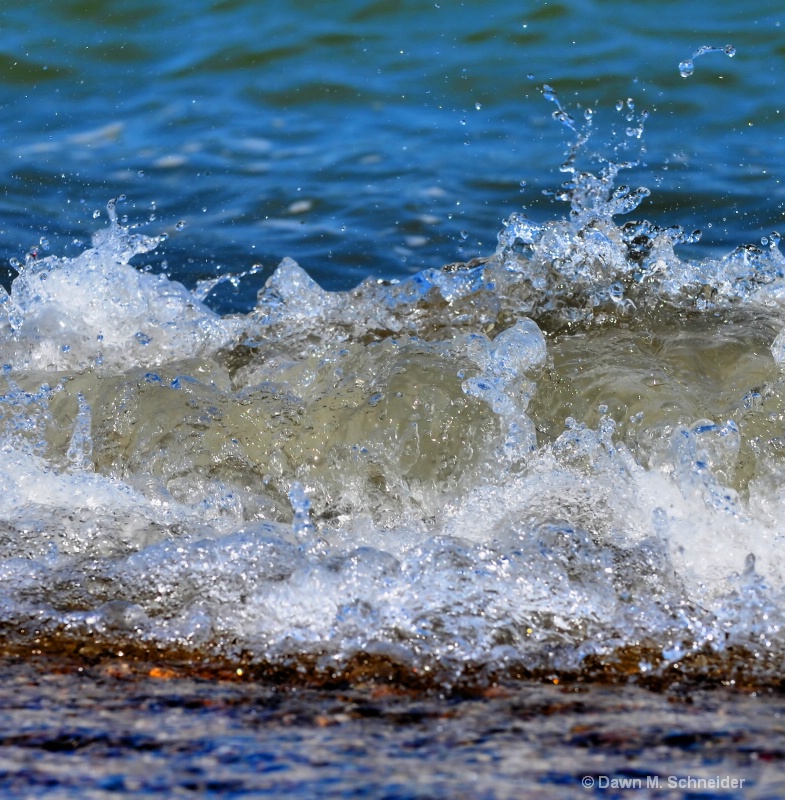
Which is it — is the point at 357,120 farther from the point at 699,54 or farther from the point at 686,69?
the point at 699,54

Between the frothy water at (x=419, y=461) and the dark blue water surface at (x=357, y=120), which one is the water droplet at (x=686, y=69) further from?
the frothy water at (x=419, y=461)

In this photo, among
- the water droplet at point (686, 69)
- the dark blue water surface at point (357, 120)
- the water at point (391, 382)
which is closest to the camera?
the water at point (391, 382)

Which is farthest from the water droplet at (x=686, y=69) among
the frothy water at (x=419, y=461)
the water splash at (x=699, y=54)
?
the frothy water at (x=419, y=461)

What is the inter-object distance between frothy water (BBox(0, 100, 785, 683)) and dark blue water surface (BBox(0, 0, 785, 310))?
57 cm

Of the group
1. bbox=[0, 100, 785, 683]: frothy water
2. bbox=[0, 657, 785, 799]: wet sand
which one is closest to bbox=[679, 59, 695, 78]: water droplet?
bbox=[0, 100, 785, 683]: frothy water

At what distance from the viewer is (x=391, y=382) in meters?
3.67

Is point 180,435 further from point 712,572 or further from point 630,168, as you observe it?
point 630,168

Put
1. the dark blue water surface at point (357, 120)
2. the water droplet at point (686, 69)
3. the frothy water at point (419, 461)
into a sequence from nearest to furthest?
the frothy water at point (419, 461)
the dark blue water surface at point (357, 120)
the water droplet at point (686, 69)

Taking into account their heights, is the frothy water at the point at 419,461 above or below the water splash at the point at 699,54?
below

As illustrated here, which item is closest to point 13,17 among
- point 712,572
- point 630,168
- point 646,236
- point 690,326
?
point 630,168

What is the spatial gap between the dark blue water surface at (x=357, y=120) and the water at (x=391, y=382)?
0.08 feet

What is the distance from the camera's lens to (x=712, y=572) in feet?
8.76

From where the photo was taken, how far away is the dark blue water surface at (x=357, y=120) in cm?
550

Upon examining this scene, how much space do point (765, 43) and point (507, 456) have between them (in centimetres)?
473
